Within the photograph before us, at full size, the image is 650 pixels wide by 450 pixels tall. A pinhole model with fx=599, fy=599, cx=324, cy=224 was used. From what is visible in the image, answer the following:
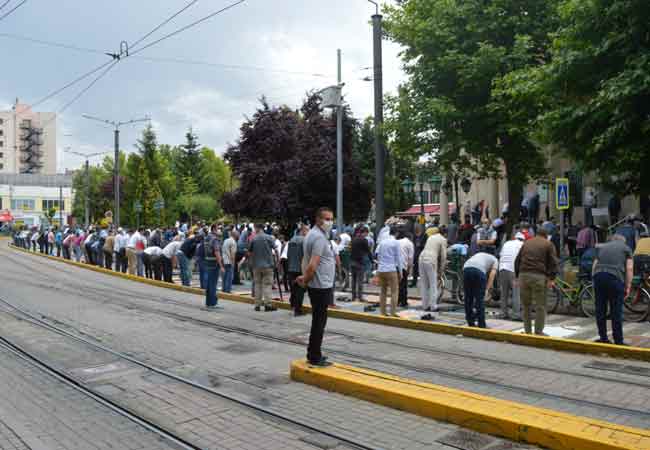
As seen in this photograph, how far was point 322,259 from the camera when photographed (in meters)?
7.12

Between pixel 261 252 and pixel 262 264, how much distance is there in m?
0.26

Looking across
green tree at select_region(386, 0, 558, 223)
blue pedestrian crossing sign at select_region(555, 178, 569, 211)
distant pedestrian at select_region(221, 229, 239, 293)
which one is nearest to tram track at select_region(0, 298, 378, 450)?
distant pedestrian at select_region(221, 229, 239, 293)

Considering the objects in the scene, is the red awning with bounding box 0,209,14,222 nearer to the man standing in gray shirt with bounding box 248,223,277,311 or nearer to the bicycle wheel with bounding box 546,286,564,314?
the man standing in gray shirt with bounding box 248,223,277,311

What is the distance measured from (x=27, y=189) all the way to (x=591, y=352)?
97635 mm

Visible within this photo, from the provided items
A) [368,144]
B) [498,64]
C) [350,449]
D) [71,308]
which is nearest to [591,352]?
[350,449]

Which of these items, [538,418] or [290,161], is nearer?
[538,418]

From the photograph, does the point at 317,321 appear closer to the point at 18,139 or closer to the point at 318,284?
the point at 318,284

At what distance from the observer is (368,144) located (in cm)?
4522

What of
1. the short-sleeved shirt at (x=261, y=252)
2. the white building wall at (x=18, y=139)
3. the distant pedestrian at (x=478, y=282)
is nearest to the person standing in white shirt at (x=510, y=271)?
the distant pedestrian at (x=478, y=282)

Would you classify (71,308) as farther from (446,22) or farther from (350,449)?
(446,22)

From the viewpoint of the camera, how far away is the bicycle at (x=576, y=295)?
11.8 metres

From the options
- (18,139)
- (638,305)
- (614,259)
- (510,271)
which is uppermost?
(18,139)

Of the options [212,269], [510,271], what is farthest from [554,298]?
[212,269]

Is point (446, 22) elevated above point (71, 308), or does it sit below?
above
